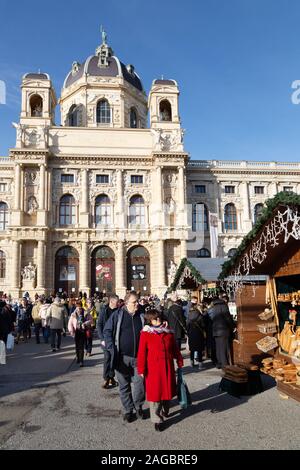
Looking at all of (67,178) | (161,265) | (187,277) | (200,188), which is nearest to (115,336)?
(187,277)

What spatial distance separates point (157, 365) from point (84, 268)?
28148 mm

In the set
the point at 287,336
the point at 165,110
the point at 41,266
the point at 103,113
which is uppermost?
the point at 103,113

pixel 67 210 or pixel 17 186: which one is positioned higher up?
pixel 17 186

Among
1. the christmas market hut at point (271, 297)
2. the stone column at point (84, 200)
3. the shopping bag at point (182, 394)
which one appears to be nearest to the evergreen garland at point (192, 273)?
the christmas market hut at point (271, 297)

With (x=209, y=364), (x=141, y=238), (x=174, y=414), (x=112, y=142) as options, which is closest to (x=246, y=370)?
(x=174, y=414)

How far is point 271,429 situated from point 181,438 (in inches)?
50.3

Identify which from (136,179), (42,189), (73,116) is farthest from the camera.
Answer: (73,116)

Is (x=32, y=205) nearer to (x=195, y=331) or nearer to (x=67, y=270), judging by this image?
(x=67, y=270)

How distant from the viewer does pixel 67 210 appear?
112ft

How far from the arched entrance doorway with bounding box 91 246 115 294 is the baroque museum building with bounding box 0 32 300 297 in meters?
0.09

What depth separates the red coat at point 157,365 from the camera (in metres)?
4.98

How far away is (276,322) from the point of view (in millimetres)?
8633

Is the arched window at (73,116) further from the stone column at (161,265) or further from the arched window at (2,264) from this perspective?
the stone column at (161,265)
